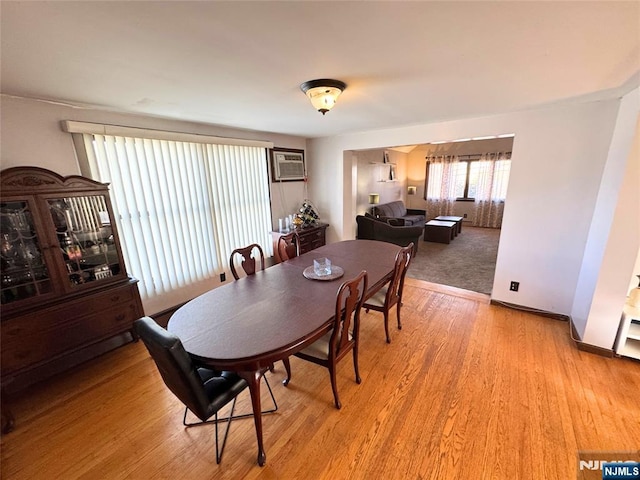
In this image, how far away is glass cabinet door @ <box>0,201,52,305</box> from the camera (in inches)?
70.3

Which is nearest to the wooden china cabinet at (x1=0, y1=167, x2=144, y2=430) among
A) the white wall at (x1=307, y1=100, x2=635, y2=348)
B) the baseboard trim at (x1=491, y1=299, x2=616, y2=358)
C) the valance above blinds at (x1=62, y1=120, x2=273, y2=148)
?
the valance above blinds at (x1=62, y1=120, x2=273, y2=148)

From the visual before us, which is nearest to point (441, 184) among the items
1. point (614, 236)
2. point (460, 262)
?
point (460, 262)

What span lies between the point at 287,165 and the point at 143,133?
82.6 inches

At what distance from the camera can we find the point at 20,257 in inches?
72.7

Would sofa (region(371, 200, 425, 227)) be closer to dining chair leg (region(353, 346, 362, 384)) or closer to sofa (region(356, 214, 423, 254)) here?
sofa (region(356, 214, 423, 254))

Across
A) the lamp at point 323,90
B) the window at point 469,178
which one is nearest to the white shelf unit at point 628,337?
the lamp at point 323,90

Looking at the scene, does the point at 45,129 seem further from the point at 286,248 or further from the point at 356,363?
the point at 356,363

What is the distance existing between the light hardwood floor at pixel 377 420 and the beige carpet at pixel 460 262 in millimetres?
1477

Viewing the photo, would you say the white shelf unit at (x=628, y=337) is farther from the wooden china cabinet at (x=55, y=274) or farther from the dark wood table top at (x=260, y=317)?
the wooden china cabinet at (x=55, y=274)

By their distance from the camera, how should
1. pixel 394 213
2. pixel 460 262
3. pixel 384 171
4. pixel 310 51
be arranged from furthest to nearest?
pixel 384 171 < pixel 394 213 < pixel 460 262 < pixel 310 51

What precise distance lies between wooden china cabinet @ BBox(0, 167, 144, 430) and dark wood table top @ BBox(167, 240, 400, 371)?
1068 millimetres

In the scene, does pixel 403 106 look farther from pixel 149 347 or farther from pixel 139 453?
pixel 139 453

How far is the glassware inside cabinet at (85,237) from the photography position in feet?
6.65

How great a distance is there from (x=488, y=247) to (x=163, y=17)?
6.44 metres
